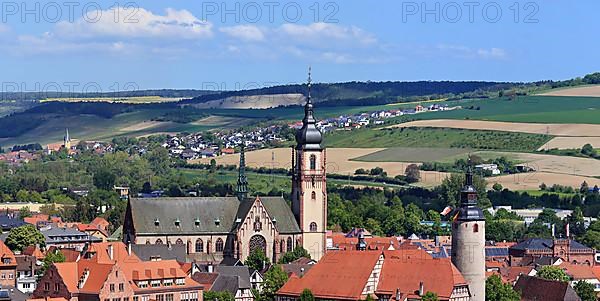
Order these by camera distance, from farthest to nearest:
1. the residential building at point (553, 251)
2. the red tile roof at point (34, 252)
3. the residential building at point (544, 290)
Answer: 1. the residential building at point (553, 251)
2. the red tile roof at point (34, 252)
3. the residential building at point (544, 290)

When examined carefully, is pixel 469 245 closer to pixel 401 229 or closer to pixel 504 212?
pixel 401 229

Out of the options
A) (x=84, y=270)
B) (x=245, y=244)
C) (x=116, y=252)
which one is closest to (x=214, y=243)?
(x=245, y=244)

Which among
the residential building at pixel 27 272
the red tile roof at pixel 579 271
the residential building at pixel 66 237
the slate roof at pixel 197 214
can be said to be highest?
the slate roof at pixel 197 214

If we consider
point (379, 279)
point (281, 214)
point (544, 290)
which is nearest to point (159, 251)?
point (281, 214)

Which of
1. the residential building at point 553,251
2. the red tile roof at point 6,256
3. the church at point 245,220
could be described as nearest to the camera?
the red tile roof at point 6,256

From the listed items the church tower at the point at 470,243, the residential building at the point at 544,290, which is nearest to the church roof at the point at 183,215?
the residential building at the point at 544,290

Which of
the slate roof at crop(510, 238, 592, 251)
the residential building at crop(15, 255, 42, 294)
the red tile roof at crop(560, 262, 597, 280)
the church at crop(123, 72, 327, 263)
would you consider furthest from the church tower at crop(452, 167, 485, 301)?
the slate roof at crop(510, 238, 592, 251)

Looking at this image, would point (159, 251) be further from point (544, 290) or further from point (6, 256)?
point (544, 290)

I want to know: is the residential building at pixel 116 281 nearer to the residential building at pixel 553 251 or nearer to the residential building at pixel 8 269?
the residential building at pixel 8 269
